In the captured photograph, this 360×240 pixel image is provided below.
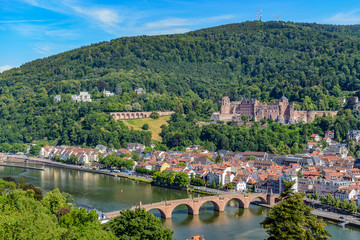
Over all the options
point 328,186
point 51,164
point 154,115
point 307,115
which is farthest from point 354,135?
point 51,164

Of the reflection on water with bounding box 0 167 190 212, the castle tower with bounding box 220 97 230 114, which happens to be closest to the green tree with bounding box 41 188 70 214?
the reflection on water with bounding box 0 167 190 212

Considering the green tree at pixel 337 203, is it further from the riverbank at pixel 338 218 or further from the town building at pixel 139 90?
the town building at pixel 139 90

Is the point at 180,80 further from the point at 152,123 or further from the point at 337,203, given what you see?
the point at 337,203


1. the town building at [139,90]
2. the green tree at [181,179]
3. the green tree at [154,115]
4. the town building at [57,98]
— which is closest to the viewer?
the green tree at [181,179]

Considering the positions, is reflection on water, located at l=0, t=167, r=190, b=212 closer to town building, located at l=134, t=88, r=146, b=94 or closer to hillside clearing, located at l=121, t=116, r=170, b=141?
hillside clearing, located at l=121, t=116, r=170, b=141

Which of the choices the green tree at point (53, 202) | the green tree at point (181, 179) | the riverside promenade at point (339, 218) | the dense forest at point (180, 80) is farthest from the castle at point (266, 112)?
the green tree at point (53, 202)

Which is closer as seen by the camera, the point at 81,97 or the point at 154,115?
the point at 154,115

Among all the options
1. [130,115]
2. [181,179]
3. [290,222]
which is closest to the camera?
[290,222]
